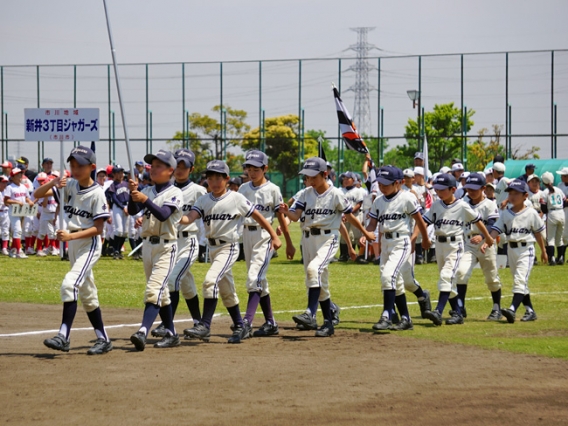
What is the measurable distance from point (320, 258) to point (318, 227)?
15.8 inches

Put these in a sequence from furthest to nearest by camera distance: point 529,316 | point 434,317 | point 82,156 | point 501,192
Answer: point 501,192
point 529,316
point 434,317
point 82,156

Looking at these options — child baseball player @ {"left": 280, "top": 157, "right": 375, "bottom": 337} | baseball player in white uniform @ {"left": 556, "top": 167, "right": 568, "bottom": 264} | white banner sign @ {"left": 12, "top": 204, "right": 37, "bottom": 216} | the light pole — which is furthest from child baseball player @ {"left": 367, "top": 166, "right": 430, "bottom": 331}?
the light pole

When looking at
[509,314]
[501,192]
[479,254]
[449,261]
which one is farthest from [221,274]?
[501,192]

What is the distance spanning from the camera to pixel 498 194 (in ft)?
69.7

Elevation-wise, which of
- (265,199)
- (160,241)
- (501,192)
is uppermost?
(501,192)

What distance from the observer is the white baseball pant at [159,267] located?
9234 mm

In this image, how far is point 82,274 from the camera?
878 centimetres

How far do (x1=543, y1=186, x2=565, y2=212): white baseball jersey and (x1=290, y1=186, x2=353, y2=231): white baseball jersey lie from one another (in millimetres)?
12247

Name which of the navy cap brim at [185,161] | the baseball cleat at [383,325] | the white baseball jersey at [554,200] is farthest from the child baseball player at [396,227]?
the white baseball jersey at [554,200]

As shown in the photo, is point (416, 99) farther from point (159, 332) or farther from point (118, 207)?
point (159, 332)

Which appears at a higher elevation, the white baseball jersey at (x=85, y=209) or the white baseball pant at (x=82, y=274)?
the white baseball jersey at (x=85, y=209)

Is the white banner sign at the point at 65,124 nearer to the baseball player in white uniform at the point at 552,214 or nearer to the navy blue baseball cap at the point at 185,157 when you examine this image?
the navy blue baseball cap at the point at 185,157

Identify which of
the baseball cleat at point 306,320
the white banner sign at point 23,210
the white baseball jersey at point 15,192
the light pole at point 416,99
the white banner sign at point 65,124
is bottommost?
the baseball cleat at point 306,320

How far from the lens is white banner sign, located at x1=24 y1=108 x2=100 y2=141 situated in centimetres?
1858
